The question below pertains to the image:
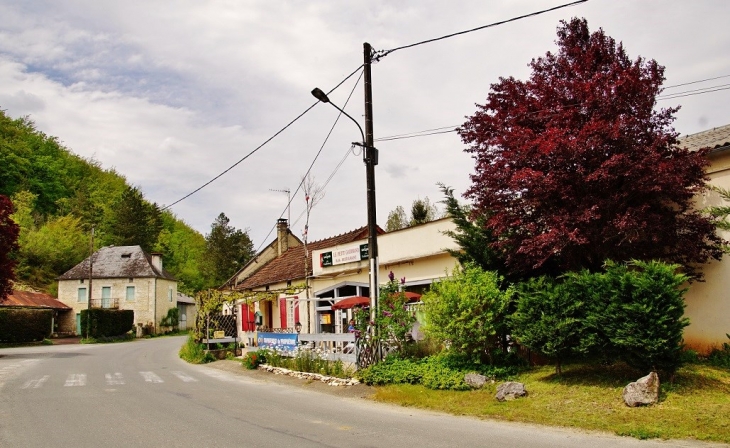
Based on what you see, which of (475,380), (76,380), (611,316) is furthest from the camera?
(76,380)

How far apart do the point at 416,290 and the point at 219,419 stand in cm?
1031

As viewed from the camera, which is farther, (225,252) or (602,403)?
(225,252)

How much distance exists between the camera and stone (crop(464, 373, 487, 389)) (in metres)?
11.8

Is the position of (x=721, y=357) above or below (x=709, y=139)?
below

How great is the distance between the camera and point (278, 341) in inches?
765

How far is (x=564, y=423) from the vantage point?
895 cm

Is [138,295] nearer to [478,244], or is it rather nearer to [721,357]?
[478,244]

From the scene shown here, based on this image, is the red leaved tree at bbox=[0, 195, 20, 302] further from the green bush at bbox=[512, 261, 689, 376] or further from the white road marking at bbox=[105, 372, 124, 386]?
the green bush at bbox=[512, 261, 689, 376]

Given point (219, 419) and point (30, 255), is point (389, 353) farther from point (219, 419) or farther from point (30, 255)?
point (30, 255)

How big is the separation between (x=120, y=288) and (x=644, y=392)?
54.0 m

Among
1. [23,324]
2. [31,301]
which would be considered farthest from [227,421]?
[31,301]

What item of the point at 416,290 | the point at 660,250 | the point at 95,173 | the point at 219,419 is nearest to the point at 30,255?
the point at 95,173

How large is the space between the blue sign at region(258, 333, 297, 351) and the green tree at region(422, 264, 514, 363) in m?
6.70

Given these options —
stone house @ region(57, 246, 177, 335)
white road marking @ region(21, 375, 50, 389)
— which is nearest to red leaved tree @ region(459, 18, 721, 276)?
white road marking @ region(21, 375, 50, 389)
